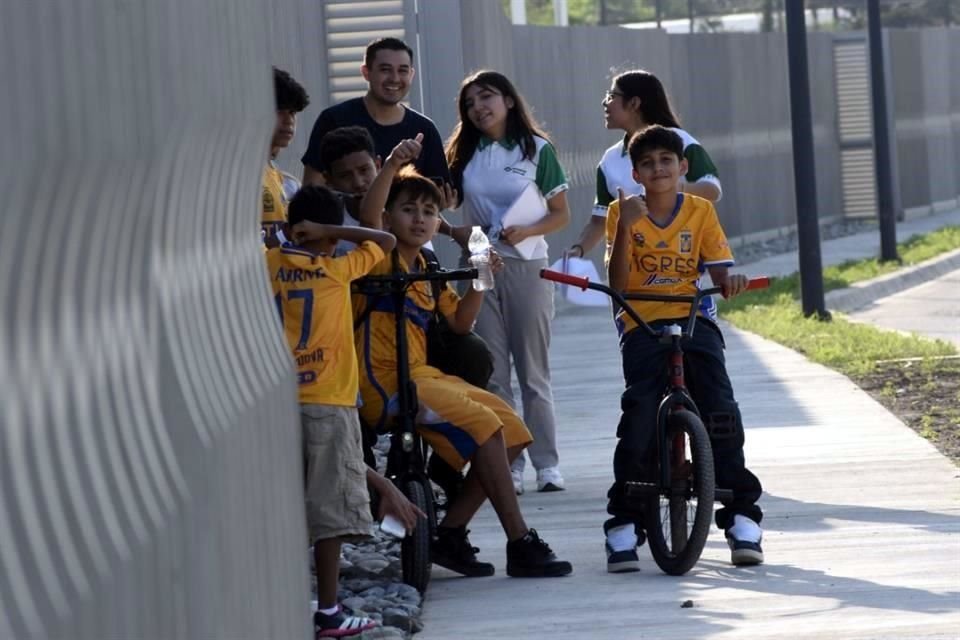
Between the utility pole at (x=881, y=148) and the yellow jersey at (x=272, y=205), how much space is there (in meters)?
15.7

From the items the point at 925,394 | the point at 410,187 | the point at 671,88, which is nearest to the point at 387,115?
the point at 410,187

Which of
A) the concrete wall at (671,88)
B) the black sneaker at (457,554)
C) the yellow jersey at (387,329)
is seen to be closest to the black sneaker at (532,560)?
the black sneaker at (457,554)

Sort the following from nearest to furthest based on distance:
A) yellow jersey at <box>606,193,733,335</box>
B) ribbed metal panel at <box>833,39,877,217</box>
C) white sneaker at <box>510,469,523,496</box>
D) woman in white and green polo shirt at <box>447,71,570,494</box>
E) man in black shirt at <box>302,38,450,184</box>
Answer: yellow jersey at <box>606,193,733,335</box> → man in black shirt at <box>302,38,450,184</box> → woman in white and green polo shirt at <box>447,71,570,494</box> → white sneaker at <box>510,469,523,496</box> → ribbed metal panel at <box>833,39,877,217</box>

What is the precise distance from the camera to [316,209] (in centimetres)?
578

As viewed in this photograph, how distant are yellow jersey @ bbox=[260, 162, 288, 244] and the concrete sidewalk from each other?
1241mm

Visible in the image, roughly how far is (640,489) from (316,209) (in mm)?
1651

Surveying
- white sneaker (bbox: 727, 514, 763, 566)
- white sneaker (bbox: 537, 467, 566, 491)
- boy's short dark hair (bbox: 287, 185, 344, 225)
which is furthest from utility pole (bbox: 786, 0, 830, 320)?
boy's short dark hair (bbox: 287, 185, 344, 225)

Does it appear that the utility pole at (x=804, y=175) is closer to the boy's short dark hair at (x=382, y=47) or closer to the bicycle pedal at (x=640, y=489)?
the boy's short dark hair at (x=382, y=47)

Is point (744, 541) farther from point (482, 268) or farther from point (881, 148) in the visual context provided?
point (881, 148)

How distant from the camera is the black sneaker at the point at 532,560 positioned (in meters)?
6.72

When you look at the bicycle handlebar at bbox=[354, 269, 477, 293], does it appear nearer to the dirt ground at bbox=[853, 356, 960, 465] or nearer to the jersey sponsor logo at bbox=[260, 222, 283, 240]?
the jersey sponsor logo at bbox=[260, 222, 283, 240]

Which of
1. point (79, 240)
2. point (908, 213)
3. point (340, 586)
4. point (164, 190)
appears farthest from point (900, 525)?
point (908, 213)

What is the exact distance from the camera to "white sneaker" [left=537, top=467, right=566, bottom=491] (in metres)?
8.58

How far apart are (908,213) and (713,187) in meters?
24.6
